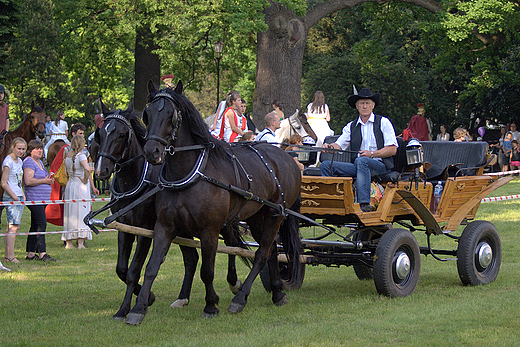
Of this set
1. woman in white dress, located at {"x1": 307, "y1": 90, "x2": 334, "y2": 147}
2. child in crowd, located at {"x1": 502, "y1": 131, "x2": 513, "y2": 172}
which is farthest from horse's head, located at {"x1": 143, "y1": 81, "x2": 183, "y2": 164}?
child in crowd, located at {"x1": 502, "y1": 131, "x2": 513, "y2": 172}

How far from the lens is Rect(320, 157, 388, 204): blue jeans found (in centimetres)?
779

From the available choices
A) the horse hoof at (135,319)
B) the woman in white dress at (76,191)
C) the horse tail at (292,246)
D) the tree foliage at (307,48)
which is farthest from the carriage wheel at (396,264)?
the tree foliage at (307,48)

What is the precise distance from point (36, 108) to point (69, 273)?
21.9 feet

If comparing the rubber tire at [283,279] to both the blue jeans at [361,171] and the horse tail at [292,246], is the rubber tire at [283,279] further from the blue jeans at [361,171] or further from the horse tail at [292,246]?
the blue jeans at [361,171]

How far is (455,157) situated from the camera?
360 inches

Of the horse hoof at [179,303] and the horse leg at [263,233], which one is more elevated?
the horse leg at [263,233]

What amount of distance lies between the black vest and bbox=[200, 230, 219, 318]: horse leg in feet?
7.58

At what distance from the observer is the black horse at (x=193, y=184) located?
20.6 feet

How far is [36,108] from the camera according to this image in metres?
15.3

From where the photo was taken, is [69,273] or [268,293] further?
[69,273]

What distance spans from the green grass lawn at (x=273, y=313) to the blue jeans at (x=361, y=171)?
115 cm

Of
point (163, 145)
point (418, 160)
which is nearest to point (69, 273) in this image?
point (163, 145)

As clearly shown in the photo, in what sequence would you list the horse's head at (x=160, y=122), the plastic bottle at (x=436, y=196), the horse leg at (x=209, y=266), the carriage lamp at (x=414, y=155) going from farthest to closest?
the plastic bottle at (x=436, y=196)
the carriage lamp at (x=414, y=155)
the horse leg at (x=209, y=266)
the horse's head at (x=160, y=122)

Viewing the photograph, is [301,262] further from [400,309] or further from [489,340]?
[489,340]
